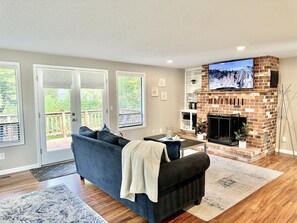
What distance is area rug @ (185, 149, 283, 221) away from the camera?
2.71m

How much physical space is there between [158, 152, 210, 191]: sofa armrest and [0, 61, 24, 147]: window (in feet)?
10.8

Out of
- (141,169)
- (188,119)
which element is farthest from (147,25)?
(188,119)

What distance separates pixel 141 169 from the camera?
2221mm

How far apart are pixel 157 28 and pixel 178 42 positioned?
84 cm

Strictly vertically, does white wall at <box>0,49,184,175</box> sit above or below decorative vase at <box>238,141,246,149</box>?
above

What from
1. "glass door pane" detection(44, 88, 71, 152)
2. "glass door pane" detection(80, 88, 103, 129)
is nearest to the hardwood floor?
"glass door pane" detection(44, 88, 71, 152)

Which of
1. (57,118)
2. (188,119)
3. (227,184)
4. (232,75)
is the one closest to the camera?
(227,184)

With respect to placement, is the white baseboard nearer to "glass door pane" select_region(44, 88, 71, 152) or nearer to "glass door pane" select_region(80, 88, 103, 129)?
"glass door pane" select_region(44, 88, 71, 152)

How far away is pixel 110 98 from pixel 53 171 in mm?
2155

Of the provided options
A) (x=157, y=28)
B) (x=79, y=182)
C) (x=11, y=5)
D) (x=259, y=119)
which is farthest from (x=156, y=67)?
(x=11, y=5)

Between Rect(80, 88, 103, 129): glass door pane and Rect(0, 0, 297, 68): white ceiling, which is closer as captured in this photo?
Rect(0, 0, 297, 68): white ceiling

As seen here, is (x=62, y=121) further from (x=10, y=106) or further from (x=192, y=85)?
(x=192, y=85)

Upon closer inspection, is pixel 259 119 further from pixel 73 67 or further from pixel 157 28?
pixel 73 67

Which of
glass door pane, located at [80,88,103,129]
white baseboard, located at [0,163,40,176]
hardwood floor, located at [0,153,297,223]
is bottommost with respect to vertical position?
hardwood floor, located at [0,153,297,223]
